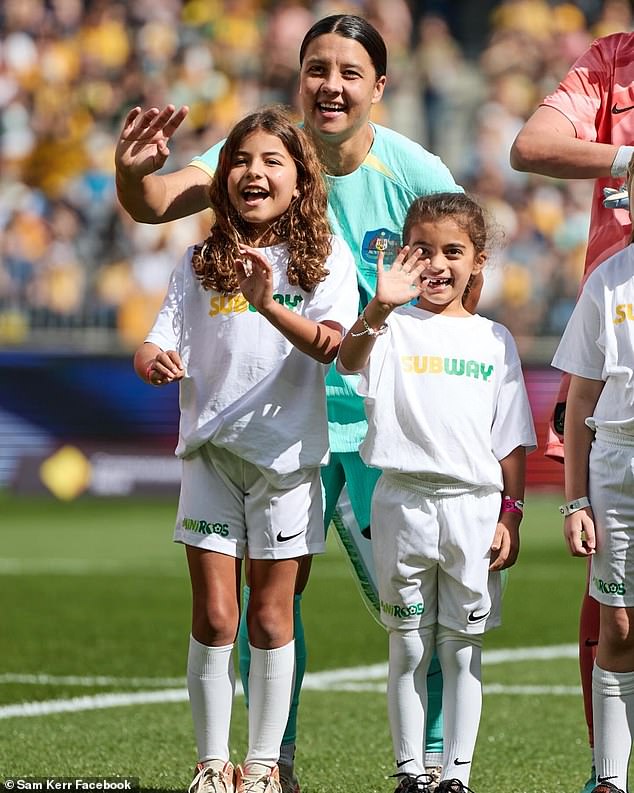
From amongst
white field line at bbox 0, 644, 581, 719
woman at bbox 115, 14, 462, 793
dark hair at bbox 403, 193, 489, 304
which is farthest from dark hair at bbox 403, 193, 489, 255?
white field line at bbox 0, 644, 581, 719

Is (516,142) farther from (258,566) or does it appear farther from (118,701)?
(118,701)

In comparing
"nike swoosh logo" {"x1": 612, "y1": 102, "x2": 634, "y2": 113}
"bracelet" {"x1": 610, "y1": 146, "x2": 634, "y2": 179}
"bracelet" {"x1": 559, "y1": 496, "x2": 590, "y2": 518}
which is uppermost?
"nike swoosh logo" {"x1": 612, "y1": 102, "x2": 634, "y2": 113}

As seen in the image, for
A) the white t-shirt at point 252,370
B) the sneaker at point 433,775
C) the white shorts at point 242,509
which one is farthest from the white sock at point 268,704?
the white t-shirt at point 252,370

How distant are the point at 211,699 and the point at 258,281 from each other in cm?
119

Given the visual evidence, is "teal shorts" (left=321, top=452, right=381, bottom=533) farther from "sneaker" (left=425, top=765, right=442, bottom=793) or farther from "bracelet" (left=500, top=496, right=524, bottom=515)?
"sneaker" (left=425, top=765, right=442, bottom=793)

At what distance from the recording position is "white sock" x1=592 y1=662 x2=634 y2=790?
13.3 ft

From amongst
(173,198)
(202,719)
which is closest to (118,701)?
(202,719)

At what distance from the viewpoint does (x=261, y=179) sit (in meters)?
4.24

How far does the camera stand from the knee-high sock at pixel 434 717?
176 inches

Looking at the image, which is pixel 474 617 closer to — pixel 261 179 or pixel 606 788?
pixel 606 788

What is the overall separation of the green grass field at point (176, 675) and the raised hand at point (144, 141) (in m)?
1.91

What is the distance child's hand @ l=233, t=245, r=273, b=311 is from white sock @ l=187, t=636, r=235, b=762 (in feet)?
3.24

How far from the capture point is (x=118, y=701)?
6.20 meters

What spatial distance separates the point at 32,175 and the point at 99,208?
1451 millimetres
